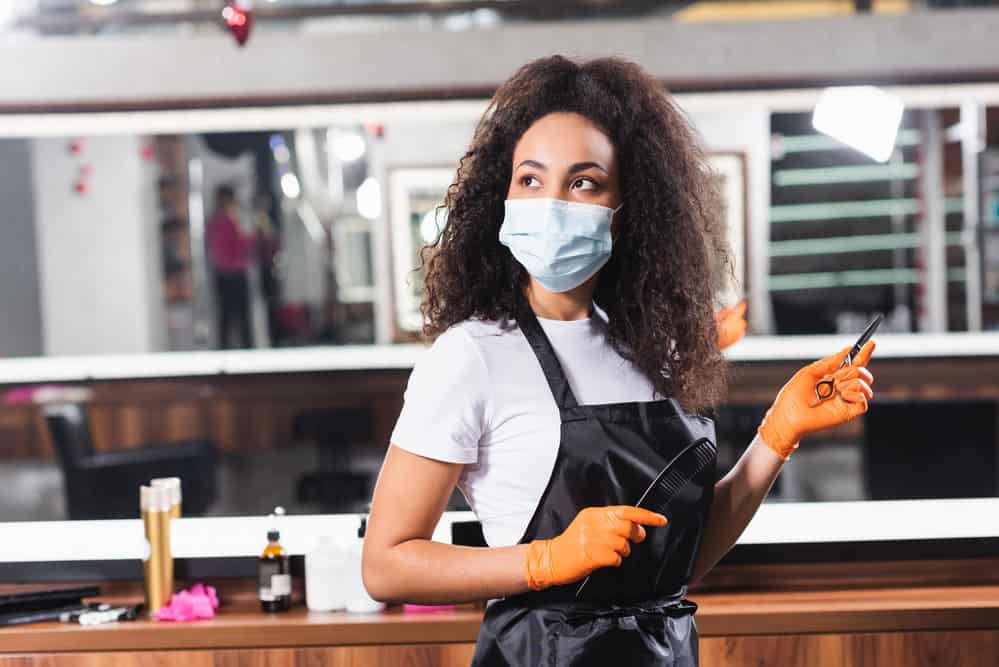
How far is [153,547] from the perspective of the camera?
1.89 metres

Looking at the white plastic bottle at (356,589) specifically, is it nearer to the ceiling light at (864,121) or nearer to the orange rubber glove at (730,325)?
the orange rubber glove at (730,325)

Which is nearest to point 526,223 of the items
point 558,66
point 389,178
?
point 558,66

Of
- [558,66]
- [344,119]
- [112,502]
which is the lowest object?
[112,502]

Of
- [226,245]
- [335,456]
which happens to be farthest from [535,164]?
[226,245]

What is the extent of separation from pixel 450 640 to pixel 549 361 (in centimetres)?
78

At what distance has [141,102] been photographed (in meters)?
3.76

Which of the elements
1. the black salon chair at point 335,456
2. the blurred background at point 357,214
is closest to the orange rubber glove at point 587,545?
the blurred background at point 357,214

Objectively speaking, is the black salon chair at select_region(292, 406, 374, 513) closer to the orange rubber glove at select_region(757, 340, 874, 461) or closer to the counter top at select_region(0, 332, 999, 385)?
the counter top at select_region(0, 332, 999, 385)

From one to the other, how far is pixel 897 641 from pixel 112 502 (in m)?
2.99

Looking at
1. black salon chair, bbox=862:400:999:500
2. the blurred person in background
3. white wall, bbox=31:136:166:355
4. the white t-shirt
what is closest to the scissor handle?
the white t-shirt

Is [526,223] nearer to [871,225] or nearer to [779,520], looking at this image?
[779,520]

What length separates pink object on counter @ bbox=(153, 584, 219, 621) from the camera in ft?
6.01

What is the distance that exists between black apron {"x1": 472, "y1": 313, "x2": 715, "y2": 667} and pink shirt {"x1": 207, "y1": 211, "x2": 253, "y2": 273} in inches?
286

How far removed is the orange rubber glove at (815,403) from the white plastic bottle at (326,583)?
0.92 m
